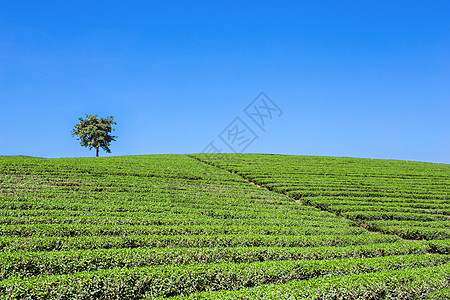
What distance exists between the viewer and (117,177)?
28.8 m

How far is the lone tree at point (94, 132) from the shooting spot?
67.1m

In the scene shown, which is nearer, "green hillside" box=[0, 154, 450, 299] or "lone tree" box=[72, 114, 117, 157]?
"green hillside" box=[0, 154, 450, 299]

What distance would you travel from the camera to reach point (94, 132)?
66875 millimetres

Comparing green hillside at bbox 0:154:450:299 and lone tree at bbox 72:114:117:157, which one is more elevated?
lone tree at bbox 72:114:117:157

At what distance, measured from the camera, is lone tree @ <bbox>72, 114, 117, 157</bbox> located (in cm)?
6712

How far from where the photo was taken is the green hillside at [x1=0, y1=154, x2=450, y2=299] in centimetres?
971

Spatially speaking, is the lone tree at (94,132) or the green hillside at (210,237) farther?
the lone tree at (94,132)

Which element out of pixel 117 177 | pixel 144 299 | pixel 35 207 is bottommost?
pixel 144 299

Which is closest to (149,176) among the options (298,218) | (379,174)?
(298,218)

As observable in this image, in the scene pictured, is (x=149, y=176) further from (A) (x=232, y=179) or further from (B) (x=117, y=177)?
(A) (x=232, y=179)

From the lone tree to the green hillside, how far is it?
37463 mm

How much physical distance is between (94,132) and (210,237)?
61.6m

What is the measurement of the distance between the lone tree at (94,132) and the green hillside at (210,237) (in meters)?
37.5

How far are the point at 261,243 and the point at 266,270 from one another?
3695 mm
